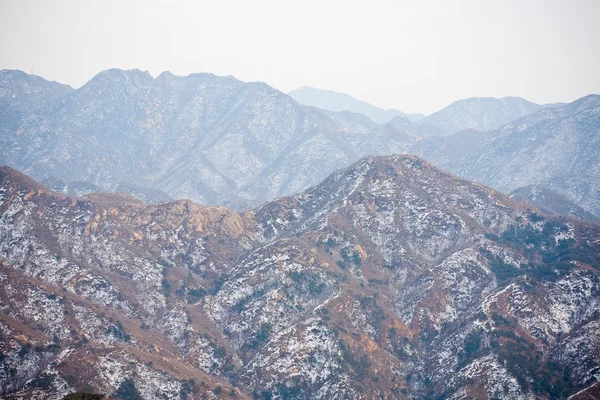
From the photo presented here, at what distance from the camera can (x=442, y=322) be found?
170 m

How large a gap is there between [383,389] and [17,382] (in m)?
108

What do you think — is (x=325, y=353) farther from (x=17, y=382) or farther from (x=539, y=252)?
(x=539, y=252)

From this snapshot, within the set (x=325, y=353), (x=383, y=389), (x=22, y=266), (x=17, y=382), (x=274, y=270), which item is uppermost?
(x=22, y=266)

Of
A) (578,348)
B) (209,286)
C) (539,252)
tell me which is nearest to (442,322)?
(578,348)

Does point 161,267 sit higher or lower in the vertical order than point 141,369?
higher

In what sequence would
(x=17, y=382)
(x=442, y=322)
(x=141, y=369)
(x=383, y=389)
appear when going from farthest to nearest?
(x=442, y=322) → (x=383, y=389) → (x=141, y=369) → (x=17, y=382)

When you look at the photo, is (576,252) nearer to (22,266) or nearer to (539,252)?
(539,252)

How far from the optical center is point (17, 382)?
126m

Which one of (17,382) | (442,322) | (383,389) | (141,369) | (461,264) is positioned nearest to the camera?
(17,382)

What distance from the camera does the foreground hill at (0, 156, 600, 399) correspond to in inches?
5290

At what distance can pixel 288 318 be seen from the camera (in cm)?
17250

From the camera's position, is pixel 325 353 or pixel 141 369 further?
pixel 325 353

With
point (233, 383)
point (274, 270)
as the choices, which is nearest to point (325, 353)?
point (233, 383)

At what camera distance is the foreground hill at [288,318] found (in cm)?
13438
